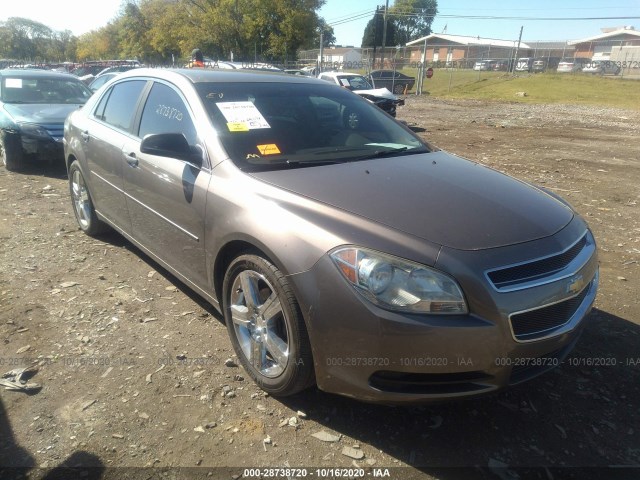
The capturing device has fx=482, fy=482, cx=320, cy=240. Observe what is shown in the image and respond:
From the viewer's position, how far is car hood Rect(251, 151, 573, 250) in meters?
2.28

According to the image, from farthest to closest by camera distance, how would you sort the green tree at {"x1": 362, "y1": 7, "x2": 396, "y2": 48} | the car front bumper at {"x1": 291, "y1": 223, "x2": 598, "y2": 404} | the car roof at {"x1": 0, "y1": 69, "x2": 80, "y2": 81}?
the green tree at {"x1": 362, "y1": 7, "x2": 396, "y2": 48} → the car roof at {"x1": 0, "y1": 69, "x2": 80, "y2": 81} → the car front bumper at {"x1": 291, "y1": 223, "x2": 598, "y2": 404}

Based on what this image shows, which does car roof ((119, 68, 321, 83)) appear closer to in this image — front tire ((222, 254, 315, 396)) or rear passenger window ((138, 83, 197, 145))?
rear passenger window ((138, 83, 197, 145))

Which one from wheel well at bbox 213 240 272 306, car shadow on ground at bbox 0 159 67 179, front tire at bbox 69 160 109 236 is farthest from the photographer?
car shadow on ground at bbox 0 159 67 179

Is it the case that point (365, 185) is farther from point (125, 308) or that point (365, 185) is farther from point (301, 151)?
point (125, 308)

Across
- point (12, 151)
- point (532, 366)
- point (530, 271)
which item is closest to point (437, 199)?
point (530, 271)

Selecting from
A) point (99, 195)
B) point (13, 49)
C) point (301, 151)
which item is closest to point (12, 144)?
point (99, 195)

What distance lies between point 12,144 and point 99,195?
441 centimetres

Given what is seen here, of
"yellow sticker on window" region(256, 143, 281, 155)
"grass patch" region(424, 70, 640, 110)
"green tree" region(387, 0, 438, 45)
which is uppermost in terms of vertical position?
"green tree" region(387, 0, 438, 45)

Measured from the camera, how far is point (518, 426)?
2.51 meters

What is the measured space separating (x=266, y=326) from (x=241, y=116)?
55.1 inches

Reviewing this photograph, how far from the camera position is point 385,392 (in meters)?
2.18

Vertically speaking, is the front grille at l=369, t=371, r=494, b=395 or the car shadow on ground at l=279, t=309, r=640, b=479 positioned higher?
the front grille at l=369, t=371, r=494, b=395

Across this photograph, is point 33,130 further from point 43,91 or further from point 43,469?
point 43,469

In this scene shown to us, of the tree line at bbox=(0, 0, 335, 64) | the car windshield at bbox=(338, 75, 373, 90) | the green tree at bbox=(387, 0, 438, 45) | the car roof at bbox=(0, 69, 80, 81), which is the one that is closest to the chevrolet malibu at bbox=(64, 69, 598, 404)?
the car roof at bbox=(0, 69, 80, 81)
